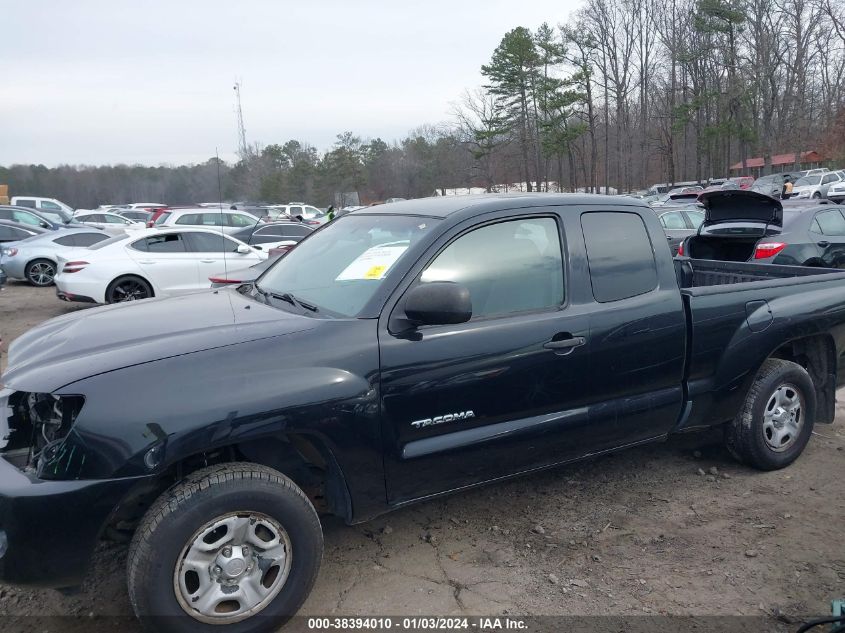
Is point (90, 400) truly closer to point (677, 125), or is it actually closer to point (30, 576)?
point (30, 576)

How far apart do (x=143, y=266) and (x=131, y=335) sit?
9.01 m

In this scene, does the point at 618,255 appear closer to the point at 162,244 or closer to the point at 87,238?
the point at 162,244

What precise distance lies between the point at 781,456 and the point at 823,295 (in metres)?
1.13

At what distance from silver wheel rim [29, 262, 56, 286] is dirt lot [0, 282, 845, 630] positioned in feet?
44.9

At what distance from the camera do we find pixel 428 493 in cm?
325

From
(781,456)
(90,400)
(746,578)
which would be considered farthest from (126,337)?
(781,456)

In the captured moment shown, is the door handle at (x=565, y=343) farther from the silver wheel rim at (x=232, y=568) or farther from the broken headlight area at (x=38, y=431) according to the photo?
the broken headlight area at (x=38, y=431)

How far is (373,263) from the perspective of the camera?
11.3 ft

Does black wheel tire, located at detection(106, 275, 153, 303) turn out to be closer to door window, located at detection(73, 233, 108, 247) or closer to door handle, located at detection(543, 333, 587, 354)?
door window, located at detection(73, 233, 108, 247)

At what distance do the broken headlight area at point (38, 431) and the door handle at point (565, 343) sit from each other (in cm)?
217

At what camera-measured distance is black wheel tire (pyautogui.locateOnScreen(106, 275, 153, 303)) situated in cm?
1121

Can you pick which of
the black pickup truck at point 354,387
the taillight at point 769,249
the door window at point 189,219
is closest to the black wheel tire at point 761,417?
the black pickup truck at point 354,387

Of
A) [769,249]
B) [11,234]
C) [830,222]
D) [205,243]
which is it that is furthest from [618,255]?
[11,234]

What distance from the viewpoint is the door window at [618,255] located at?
148 inches
